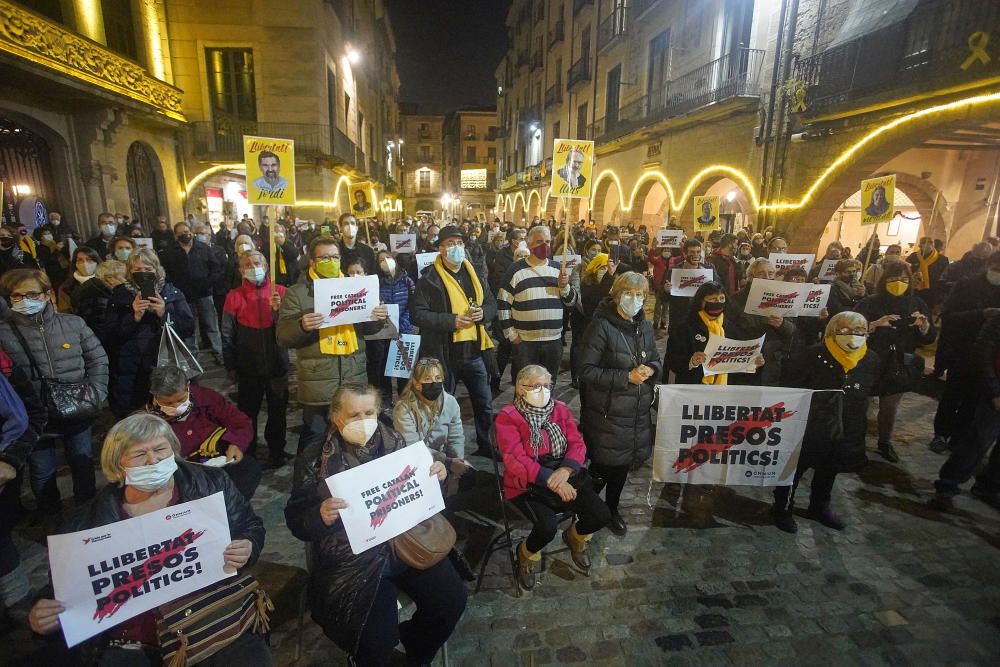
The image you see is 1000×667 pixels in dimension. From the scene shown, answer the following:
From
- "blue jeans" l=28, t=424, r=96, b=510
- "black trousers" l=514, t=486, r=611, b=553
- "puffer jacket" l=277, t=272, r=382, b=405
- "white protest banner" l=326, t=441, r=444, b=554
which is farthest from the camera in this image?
"puffer jacket" l=277, t=272, r=382, b=405

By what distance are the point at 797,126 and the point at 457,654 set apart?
1440 centimetres

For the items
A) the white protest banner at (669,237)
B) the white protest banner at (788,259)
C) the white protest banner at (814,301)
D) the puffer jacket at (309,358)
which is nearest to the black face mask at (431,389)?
the puffer jacket at (309,358)

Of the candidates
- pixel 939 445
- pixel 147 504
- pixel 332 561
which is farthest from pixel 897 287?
pixel 147 504

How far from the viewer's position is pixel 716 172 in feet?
50.4

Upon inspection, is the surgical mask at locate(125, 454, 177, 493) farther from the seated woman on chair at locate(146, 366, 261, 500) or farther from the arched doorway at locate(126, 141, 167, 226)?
the arched doorway at locate(126, 141, 167, 226)

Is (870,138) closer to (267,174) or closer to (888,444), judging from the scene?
(888,444)

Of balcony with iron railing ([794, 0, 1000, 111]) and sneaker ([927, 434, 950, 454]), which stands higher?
balcony with iron railing ([794, 0, 1000, 111])

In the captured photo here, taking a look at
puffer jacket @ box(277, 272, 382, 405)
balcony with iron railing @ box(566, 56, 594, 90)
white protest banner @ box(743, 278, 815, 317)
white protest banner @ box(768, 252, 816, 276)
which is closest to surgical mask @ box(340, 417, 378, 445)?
puffer jacket @ box(277, 272, 382, 405)

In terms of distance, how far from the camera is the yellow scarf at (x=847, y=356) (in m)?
4.00

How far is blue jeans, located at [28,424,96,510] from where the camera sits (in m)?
3.74

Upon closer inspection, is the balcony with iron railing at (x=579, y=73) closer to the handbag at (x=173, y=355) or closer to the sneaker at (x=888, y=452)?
the sneaker at (x=888, y=452)

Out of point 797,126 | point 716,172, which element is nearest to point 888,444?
point 797,126

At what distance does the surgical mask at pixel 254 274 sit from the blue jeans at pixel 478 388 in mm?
2004

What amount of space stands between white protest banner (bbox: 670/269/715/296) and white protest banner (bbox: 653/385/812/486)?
3339mm
